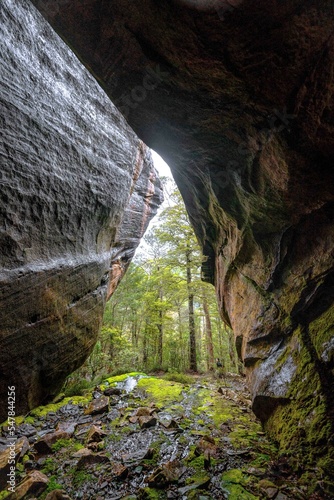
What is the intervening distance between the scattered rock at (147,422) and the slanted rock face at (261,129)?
327 cm

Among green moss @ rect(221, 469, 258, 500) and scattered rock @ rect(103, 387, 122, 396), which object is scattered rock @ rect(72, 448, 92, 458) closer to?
A: green moss @ rect(221, 469, 258, 500)

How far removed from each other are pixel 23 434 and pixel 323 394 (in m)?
8.18

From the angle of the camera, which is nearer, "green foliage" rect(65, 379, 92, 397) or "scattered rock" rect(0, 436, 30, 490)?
"scattered rock" rect(0, 436, 30, 490)

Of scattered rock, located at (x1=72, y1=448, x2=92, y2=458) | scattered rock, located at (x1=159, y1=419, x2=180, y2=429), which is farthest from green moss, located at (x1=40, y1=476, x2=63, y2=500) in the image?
scattered rock, located at (x1=159, y1=419, x2=180, y2=429)

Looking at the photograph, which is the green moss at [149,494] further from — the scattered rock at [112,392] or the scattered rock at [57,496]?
the scattered rock at [112,392]

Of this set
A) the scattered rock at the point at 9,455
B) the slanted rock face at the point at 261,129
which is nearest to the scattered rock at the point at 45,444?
the scattered rock at the point at 9,455

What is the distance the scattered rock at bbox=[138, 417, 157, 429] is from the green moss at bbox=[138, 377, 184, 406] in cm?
189

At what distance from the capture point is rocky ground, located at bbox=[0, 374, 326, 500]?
14.3 ft

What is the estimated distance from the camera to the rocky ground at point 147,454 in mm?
4371

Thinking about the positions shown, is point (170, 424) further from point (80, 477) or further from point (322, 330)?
point (322, 330)

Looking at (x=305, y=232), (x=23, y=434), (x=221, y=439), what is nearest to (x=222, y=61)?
(x=305, y=232)

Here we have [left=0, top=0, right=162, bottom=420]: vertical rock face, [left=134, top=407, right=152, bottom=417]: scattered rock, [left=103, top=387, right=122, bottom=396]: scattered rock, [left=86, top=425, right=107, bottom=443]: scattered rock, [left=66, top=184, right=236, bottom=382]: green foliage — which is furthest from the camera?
[left=66, top=184, right=236, bottom=382]: green foliage

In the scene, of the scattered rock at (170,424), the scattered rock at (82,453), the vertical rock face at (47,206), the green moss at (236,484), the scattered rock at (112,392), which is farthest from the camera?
the scattered rock at (112,392)

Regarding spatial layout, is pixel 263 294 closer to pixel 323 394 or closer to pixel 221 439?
pixel 323 394
